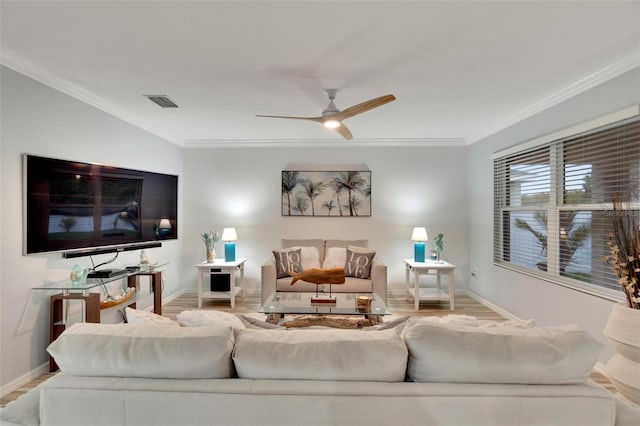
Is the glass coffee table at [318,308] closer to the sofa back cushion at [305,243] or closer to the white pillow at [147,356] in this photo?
the sofa back cushion at [305,243]

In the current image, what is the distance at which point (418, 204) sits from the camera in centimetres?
542

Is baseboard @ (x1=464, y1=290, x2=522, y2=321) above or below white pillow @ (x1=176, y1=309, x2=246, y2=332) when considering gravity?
below

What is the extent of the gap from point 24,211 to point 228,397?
2585mm

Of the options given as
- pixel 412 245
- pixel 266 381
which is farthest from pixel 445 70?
pixel 412 245

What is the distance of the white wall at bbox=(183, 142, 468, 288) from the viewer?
540 centimetres

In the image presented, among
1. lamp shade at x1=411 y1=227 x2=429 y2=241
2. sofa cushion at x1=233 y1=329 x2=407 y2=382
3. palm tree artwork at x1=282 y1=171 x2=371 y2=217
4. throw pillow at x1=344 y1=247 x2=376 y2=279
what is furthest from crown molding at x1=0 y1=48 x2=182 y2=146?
lamp shade at x1=411 y1=227 x2=429 y2=241

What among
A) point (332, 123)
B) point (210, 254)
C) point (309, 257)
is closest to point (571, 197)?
point (332, 123)

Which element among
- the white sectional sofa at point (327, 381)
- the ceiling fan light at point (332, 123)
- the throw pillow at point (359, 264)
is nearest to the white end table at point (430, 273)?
the throw pillow at point (359, 264)

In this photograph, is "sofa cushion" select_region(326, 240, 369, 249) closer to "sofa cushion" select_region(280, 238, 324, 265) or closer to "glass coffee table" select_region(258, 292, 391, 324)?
"sofa cushion" select_region(280, 238, 324, 265)

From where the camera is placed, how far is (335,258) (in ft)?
15.5

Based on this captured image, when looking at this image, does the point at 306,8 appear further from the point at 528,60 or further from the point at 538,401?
the point at 538,401

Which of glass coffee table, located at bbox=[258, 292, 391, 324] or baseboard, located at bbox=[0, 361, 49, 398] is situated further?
glass coffee table, located at bbox=[258, 292, 391, 324]

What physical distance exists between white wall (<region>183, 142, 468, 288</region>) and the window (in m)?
1.10

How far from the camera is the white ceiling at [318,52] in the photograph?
1955 millimetres
